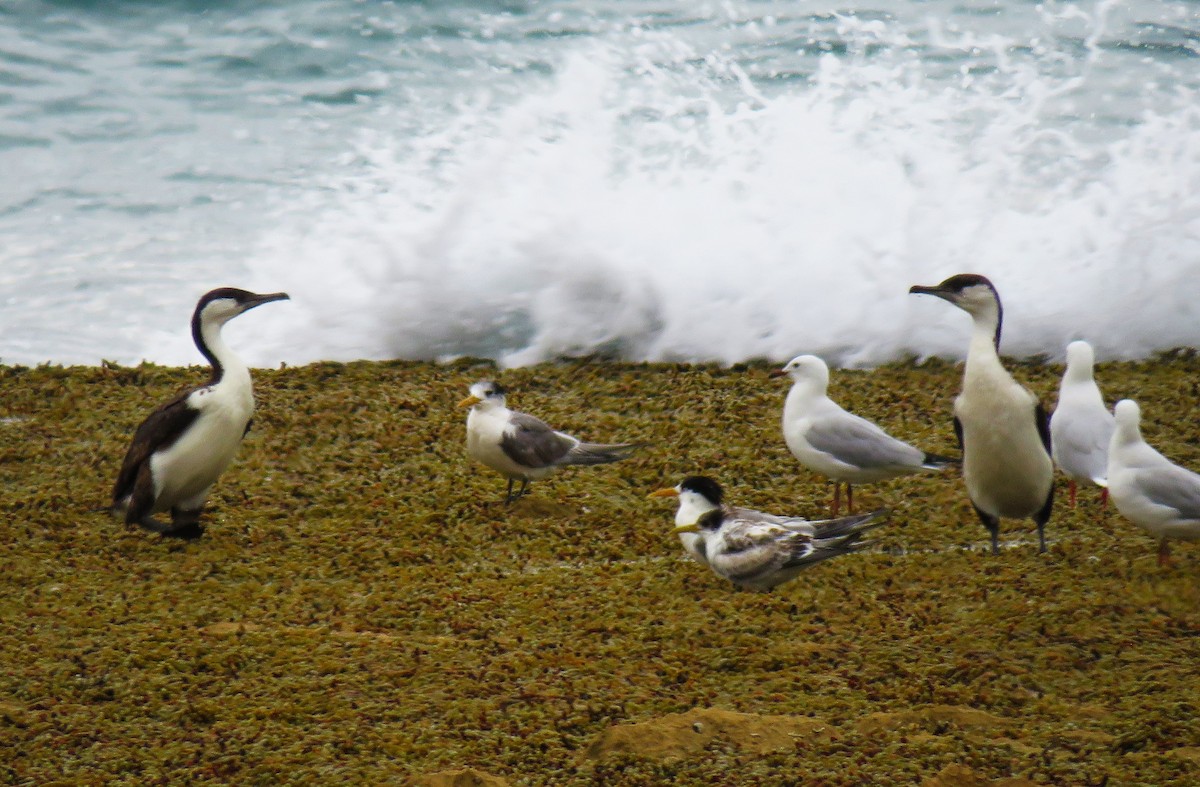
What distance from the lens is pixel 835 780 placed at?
168 inches

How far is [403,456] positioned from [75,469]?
1739 millimetres

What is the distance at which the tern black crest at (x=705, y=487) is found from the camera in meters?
6.19

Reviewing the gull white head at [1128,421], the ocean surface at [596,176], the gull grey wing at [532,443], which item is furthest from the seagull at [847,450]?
the ocean surface at [596,176]

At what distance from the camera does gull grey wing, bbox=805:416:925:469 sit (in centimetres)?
666

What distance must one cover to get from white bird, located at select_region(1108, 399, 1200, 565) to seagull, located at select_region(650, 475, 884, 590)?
42.1 inches

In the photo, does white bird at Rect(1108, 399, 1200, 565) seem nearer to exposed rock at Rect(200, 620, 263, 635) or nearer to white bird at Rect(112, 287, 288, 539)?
exposed rock at Rect(200, 620, 263, 635)

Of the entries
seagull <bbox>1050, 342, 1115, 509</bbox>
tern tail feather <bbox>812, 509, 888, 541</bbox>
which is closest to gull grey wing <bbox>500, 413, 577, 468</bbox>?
tern tail feather <bbox>812, 509, 888, 541</bbox>

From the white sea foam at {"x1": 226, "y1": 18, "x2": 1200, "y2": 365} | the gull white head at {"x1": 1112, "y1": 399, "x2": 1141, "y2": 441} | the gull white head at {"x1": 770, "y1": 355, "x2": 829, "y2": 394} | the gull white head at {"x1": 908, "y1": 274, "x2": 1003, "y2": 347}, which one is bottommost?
the white sea foam at {"x1": 226, "y1": 18, "x2": 1200, "y2": 365}

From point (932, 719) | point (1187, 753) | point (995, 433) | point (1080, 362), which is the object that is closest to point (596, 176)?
point (1080, 362)

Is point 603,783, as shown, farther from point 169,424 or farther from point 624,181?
point 624,181

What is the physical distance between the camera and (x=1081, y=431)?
22.4 ft

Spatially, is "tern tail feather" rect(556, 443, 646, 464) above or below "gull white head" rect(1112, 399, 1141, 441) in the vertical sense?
below

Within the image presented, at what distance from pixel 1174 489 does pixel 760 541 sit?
171 centimetres

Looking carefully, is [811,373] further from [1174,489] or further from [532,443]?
[1174,489]
